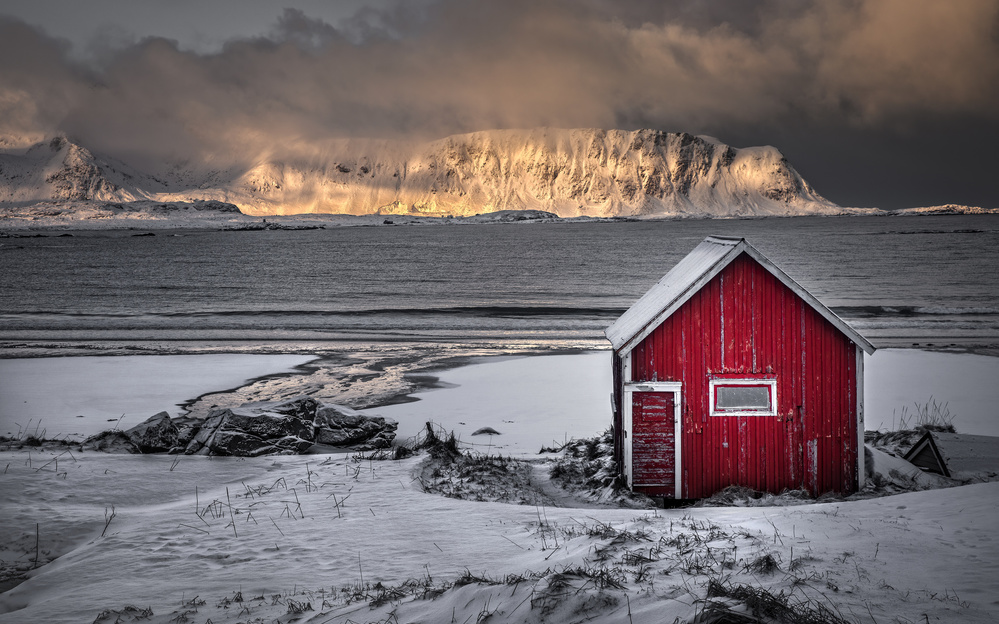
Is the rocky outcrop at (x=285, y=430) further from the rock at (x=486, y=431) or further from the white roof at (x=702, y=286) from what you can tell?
the white roof at (x=702, y=286)

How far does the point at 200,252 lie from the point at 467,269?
48433 millimetres

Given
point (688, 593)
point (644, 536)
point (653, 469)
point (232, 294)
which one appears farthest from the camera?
point (232, 294)

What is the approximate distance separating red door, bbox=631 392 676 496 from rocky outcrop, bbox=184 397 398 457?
217 inches

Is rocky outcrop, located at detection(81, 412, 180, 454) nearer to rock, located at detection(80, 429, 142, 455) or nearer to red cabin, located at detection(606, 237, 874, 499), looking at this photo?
rock, located at detection(80, 429, 142, 455)

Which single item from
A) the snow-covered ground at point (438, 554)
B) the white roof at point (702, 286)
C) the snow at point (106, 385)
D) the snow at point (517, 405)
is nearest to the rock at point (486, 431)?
the snow at point (517, 405)

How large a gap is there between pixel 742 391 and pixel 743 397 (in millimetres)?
96

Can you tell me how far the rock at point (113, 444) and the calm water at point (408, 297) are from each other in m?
15.9

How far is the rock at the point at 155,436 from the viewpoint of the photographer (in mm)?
13336

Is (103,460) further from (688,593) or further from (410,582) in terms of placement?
(688,593)

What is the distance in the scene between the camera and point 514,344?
2970cm

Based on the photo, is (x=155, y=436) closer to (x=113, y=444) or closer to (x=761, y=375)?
(x=113, y=444)

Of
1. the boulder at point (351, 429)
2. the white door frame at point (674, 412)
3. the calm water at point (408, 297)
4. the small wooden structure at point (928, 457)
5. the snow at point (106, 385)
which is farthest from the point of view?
the calm water at point (408, 297)

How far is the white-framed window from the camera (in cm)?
1130

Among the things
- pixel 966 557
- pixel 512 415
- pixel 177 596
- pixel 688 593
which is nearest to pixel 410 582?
pixel 177 596
